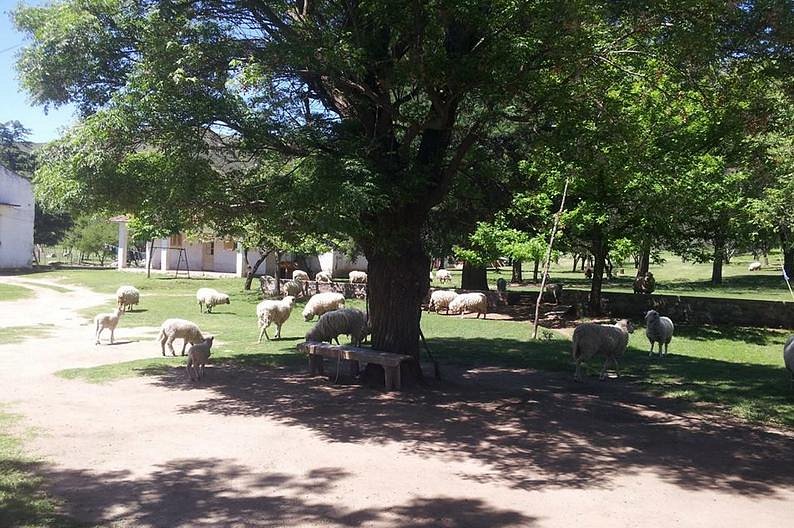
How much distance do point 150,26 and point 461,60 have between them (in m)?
4.41

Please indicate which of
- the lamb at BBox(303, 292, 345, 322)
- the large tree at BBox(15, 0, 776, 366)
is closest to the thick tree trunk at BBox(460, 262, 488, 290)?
the lamb at BBox(303, 292, 345, 322)

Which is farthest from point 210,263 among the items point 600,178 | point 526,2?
point 526,2

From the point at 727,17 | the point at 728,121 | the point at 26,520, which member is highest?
the point at 727,17

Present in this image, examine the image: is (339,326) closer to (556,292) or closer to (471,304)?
(471,304)

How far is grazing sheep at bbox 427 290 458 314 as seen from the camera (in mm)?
26156

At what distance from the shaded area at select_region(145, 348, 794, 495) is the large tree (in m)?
1.84

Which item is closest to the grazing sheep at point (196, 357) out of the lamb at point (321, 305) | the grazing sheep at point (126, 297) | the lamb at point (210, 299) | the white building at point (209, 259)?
the lamb at point (321, 305)

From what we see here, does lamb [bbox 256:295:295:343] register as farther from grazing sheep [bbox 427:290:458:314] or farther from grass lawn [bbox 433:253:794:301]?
grass lawn [bbox 433:253:794:301]

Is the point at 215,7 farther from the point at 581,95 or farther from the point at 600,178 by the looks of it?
the point at 600,178

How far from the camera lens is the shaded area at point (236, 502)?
552 cm

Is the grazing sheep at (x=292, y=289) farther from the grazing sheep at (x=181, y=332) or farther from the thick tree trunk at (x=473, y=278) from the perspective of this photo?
the grazing sheep at (x=181, y=332)

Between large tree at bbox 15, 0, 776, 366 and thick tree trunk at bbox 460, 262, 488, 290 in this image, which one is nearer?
large tree at bbox 15, 0, 776, 366

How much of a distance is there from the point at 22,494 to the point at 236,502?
1.93 metres

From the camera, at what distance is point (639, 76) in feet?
34.9
